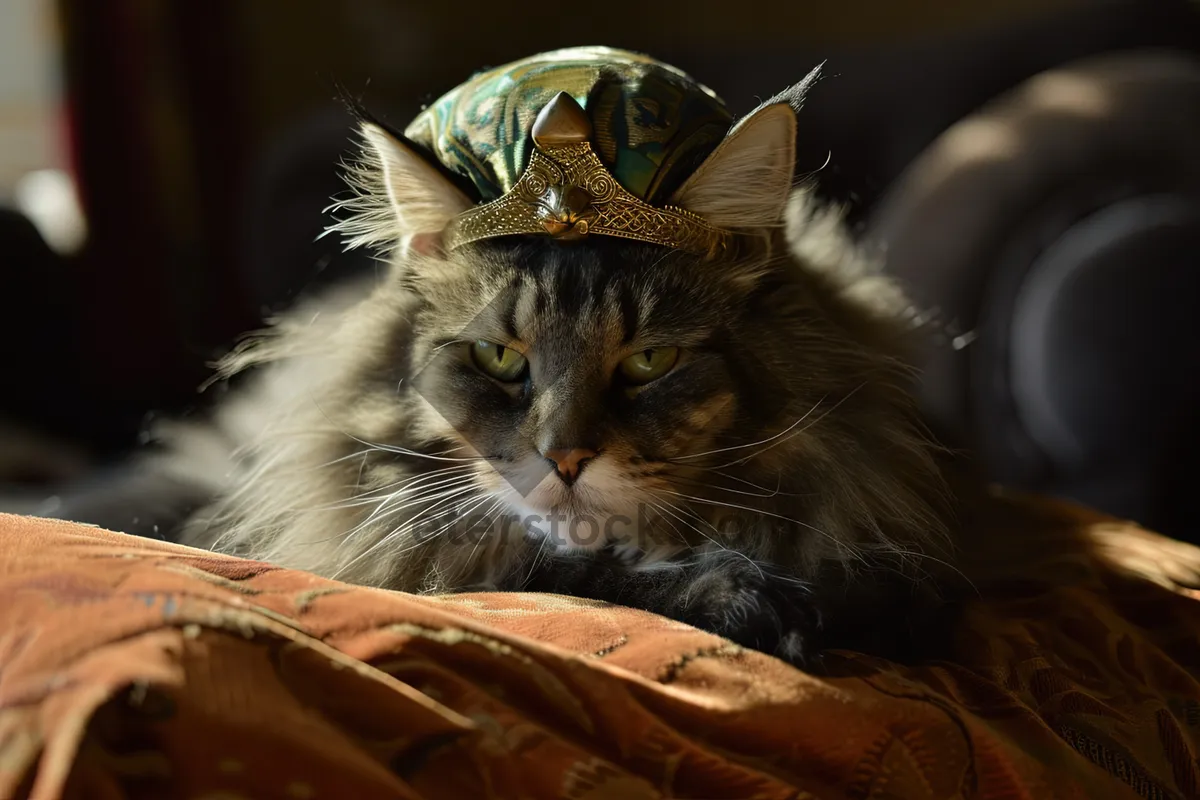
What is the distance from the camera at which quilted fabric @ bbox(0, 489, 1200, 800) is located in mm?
524

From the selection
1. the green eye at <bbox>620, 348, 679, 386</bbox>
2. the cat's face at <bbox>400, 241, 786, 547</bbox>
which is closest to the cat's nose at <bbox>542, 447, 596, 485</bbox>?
the cat's face at <bbox>400, 241, 786, 547</bbox>

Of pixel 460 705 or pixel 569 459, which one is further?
pixel 569 459

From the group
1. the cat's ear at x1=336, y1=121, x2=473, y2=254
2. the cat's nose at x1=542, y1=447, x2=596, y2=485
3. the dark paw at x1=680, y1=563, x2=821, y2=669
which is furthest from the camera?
the cat's ear at x1=336, y1=121, x2=473, y2=254

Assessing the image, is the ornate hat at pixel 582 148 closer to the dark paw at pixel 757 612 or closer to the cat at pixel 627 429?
the cat at pixel 627 429

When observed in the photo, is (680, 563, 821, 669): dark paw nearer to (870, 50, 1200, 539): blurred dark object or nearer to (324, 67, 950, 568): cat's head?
(324, 67, 950, 568): cat's head

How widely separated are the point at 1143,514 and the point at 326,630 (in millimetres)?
1293

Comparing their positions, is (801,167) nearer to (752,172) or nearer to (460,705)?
(752,172)

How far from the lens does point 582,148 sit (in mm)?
917

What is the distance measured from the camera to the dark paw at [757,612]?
2.50 feet

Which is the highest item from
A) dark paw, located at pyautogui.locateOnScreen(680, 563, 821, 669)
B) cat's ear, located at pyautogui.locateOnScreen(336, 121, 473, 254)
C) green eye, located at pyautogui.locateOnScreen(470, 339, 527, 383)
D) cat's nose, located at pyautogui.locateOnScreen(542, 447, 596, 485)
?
cat's ear, located at pyautogui.locateOnScreen(336, 121, 473, 254)

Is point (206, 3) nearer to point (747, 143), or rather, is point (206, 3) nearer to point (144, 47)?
point (144, 47)

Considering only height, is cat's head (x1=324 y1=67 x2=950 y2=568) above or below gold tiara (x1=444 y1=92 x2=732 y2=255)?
below

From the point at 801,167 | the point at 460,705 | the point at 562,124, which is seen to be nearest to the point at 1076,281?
the point at 801,167

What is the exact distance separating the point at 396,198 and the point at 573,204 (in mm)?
249
